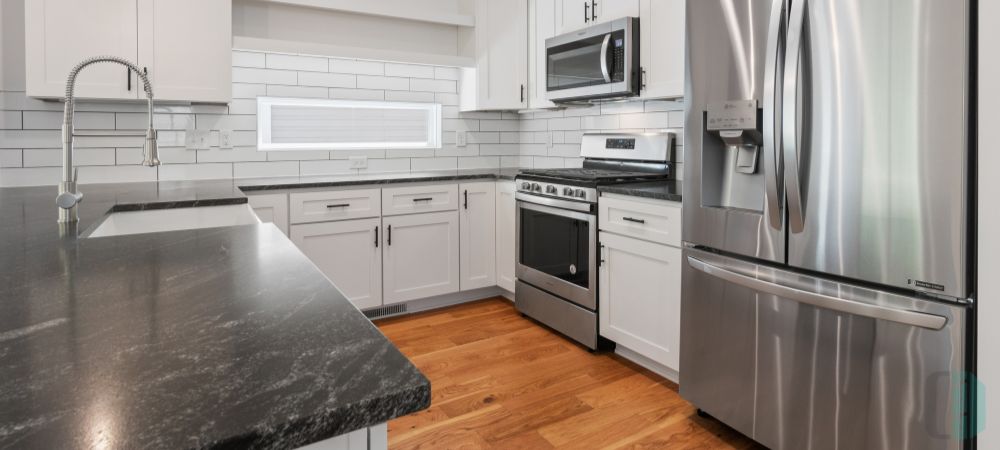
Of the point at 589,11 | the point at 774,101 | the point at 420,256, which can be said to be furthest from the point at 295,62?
the point at 774,101

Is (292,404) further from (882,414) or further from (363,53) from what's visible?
(363,53)

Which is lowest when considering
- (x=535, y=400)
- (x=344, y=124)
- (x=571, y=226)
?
(x=535, y=400)

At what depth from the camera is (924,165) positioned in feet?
4.72

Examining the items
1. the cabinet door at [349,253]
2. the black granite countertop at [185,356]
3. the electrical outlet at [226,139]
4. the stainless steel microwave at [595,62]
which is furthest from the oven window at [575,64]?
the black granite countertop at [185,356]

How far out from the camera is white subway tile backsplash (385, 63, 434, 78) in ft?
12.7

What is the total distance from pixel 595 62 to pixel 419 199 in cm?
127

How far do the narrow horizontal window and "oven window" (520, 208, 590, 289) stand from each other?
1.10 metres

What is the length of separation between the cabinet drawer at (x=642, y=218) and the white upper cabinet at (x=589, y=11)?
3.03 ft

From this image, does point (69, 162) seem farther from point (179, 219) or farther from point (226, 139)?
point (226, 139)

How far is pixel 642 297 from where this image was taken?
2615 millimetres

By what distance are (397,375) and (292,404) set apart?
0.10 metres

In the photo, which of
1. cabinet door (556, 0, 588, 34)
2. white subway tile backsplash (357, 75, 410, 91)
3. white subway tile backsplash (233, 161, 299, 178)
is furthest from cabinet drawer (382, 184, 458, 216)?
cabinet door (556, 0, 588, 34)

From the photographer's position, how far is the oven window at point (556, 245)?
295 centimetres

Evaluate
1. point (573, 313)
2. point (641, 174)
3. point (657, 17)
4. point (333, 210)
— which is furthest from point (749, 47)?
point (333, 210)
